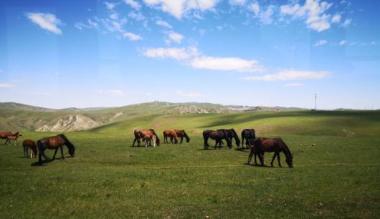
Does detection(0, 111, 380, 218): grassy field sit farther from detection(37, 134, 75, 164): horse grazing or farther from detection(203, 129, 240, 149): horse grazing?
detection(203, 129, 240, 149): horse grazing

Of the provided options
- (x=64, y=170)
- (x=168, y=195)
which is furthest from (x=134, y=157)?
(x=168, y=195)

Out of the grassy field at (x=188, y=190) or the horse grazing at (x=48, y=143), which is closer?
the grassy field at (x=188, y=190)

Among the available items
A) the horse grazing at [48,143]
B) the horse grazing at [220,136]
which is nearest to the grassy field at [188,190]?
the horse grazing at [48,143]

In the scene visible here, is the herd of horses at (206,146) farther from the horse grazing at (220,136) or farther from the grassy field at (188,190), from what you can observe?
the grassy field at (188,190)

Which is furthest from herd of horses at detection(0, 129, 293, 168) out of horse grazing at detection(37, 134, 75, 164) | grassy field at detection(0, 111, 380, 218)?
grassy field at detection(0, 111, 380, 218)

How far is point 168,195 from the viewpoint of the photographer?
18.8 m

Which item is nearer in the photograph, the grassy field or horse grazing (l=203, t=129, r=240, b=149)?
the grassy field

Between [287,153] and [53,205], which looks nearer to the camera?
[53,205]

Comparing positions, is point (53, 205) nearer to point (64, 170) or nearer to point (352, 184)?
point (64, 170)

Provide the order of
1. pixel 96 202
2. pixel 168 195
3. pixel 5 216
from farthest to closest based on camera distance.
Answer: pixel 168 195 → pixel 96 202 → pixel 5 216

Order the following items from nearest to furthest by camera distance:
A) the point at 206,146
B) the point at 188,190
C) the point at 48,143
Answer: the point at 188,190
the point at 48,143
the point at 206,146

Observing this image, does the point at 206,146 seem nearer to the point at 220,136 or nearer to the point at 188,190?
the point at 220,136

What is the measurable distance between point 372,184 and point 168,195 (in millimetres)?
11703

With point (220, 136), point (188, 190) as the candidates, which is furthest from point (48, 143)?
point (220, 136)
